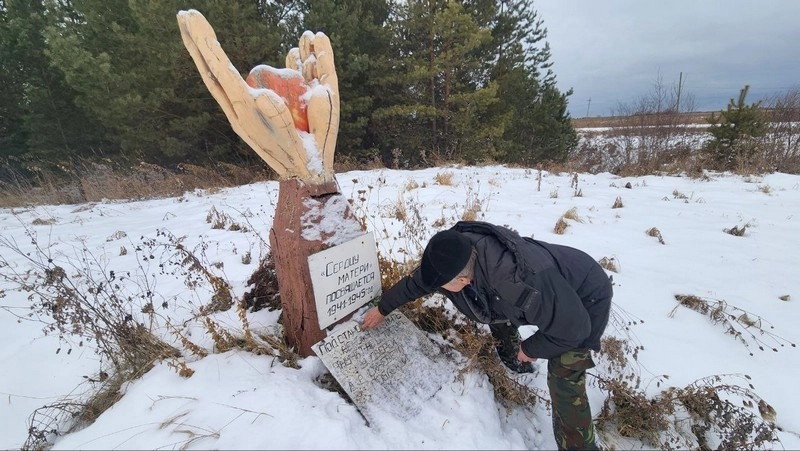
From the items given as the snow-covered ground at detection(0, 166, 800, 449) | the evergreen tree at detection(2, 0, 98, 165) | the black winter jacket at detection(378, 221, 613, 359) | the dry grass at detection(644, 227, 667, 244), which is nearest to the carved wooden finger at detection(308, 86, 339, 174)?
the black winter jacket at detection(378, 221, 613, 359)

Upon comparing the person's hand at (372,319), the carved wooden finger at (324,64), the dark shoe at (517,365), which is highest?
the carved wooden finger at (324,64)

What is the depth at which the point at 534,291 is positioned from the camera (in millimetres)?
1531

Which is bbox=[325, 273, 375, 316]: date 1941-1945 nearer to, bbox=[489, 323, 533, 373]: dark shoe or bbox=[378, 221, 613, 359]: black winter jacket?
bbox=[378, 221, 613, 359]: black winter jacket

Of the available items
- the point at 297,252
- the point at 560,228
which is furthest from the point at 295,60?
the point at 560,228

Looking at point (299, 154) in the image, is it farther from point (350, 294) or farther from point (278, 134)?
point (350, 294)

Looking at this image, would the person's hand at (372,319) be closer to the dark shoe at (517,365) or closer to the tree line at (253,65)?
the dark shoe at (517,365)

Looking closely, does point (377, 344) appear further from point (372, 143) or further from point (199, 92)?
point (372, 143)

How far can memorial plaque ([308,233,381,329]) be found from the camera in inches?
71.5

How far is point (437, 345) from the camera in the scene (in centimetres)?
217

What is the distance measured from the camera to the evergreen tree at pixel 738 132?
8891 millimetres

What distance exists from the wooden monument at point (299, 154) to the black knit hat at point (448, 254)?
1.97 feet

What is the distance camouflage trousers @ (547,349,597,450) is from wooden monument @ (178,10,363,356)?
1.26 metres

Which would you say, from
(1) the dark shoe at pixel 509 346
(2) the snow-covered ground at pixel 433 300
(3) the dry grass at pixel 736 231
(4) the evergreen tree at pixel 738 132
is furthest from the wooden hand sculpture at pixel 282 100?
(4) the evergreen tree at pixel 738 132

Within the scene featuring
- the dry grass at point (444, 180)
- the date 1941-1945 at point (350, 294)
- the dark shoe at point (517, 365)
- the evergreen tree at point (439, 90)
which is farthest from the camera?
the evergreen tree at point (439, 90)
